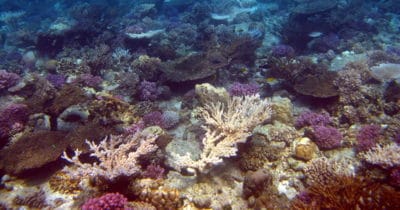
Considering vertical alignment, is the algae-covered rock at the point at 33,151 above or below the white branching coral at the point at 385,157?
above

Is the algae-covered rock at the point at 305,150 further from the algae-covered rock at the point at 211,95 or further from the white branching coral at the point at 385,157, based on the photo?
the algae-covered rock at the point at 211,95

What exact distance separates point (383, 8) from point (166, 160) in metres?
18.1

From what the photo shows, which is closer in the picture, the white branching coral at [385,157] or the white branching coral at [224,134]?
the white branching coral at [385,157]

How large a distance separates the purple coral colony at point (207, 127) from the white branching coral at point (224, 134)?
1.0 inches

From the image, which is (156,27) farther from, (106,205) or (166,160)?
(106,205)

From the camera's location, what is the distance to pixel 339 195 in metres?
4.26

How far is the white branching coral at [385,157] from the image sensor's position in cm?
483

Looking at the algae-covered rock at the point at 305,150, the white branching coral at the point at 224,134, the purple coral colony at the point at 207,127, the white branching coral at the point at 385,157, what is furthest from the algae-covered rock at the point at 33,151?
the white branching coral at the point at 385,157

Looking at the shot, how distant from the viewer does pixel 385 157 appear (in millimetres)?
4961

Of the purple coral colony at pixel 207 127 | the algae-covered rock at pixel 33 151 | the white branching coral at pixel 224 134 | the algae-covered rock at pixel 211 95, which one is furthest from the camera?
the algae-covered rock at pixel 211 95

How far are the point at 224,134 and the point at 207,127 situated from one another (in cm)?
56

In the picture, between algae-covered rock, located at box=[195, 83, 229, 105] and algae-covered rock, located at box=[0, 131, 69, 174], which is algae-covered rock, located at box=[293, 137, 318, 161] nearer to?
algae-covered rock, located at box=[195, 83, 229, 105]

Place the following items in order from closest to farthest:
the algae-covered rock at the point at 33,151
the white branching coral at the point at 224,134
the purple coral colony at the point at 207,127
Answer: the purple coral colony at the point at 207,127 → the white branching coral at the point at 224,134 → the algae-covered rock at the point at 33,151

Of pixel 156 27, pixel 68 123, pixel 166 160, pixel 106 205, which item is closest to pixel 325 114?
pixel 166 160
